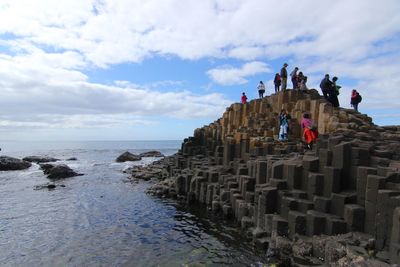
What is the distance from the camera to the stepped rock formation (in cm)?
870

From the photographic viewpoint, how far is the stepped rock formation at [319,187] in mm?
8695

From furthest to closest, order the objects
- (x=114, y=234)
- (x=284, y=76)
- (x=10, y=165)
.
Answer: (x=10, y=165) < (x=284, y=76) < (x=114, y=234)

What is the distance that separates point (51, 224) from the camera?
14.2 metres

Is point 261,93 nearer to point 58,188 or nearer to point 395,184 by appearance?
point 58,188

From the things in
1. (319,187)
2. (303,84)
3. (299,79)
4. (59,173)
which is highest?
(299,79)

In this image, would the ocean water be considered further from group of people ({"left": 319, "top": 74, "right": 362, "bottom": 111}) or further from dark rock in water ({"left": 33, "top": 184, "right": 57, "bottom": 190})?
group of people ({"left": 319, "top": 74, "right": 362, "bottom": 111})

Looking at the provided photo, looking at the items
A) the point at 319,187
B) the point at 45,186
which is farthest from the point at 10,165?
the point at 319,187

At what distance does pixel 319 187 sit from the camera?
410 inches

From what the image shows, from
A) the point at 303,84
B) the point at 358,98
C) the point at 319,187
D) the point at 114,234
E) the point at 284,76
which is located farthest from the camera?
the point at 284,76

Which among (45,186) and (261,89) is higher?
(261,89)

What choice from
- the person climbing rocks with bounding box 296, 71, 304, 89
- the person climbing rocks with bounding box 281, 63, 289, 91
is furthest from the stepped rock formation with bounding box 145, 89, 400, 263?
the person climbing rocks with bounding box 281, 63, 289, 91

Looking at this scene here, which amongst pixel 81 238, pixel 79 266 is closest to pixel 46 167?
pixel 81 238

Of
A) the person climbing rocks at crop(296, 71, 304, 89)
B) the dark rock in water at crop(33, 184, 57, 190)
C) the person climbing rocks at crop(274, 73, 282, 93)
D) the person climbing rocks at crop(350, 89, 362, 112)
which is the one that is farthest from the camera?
the person climbing rocks at crop(274, 73, 282, 93)

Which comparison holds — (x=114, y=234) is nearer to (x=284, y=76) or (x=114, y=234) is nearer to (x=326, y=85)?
(x=326, y=85)
